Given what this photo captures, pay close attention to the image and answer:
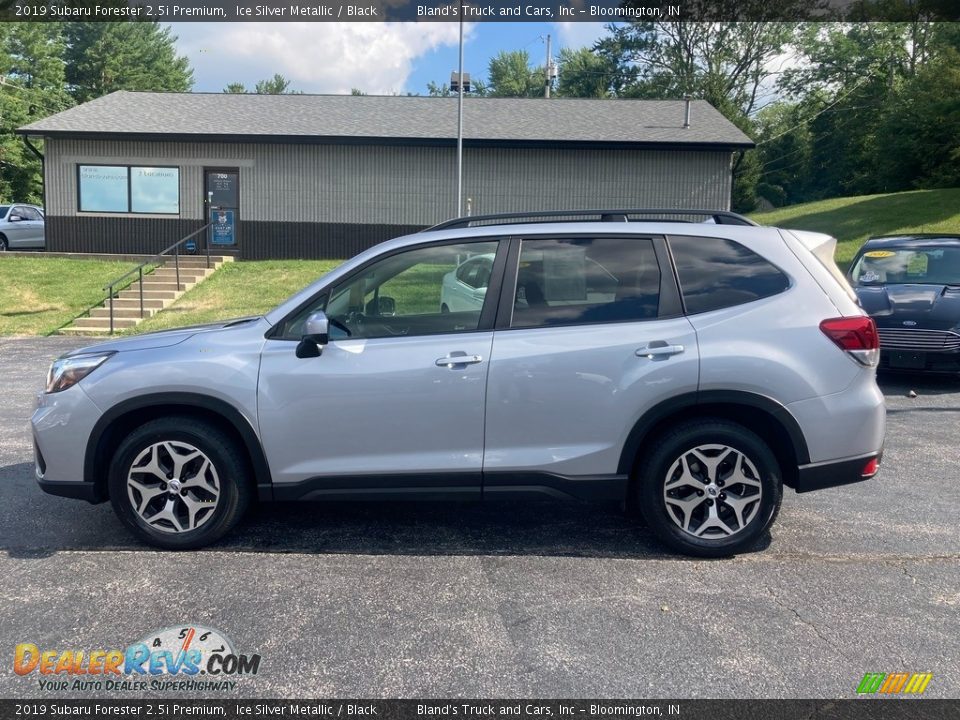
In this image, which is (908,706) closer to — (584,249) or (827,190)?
(584,249)

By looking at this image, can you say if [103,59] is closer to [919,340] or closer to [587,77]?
[587,77]

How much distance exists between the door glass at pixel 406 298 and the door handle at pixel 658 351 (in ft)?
3.01

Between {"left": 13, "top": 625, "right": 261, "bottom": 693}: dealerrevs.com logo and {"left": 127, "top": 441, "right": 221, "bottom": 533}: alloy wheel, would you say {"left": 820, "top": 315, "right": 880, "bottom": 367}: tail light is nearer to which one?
{"left": 13, "top": 625, "right": 261, "bottom": 693}: dealerrevs.com logo

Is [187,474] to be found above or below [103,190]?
below

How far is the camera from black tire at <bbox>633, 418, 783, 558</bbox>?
467 centimetres

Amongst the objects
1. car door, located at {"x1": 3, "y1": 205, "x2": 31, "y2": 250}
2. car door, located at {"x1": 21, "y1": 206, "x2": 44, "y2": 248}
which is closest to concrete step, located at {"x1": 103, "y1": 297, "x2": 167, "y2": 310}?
car door, located at {"x1": 3, "y1": 205, "x2": 31, "y2": 250}

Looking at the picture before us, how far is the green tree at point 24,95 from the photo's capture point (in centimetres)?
4544

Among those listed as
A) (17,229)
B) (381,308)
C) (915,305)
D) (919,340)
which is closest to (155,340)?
(381,308)

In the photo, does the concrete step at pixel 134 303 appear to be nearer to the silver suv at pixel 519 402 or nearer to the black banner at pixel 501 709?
the silver suv at pixel 519 402

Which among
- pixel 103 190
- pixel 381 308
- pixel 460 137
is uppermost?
pixel 460 137

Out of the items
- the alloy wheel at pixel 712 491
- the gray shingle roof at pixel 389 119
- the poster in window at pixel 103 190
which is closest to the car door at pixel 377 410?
the alloy wheel at pixel 712 491

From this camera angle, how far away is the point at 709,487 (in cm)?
469

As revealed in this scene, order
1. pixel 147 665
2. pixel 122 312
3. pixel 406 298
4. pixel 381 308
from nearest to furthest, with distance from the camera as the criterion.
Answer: pixel 147 665, pixel 381 308, pixel 406 298, pixel 122 312

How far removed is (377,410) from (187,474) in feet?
3.75
